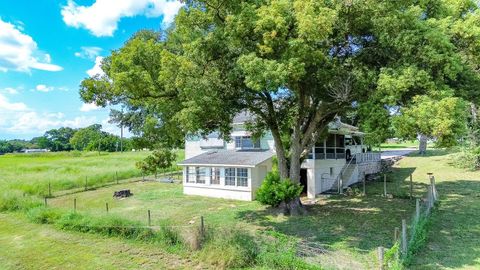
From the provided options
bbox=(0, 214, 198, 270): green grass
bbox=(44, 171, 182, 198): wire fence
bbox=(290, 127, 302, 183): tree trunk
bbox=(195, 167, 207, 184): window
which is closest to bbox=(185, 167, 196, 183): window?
bbox=(195, 167, 207, 184): window

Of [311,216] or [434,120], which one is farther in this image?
[311,216]

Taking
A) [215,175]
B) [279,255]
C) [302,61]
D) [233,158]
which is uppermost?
[302,61]

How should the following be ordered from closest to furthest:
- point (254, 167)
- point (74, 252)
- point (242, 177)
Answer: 1. point (74, 252)
2. point (254, 167)
3. point (242, 177)

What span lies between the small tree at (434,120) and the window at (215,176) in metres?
16.0

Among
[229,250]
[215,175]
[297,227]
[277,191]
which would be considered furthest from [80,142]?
[229,250]

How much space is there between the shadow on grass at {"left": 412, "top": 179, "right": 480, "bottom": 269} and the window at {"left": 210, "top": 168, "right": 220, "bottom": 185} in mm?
14564

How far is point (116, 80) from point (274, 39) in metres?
7.31

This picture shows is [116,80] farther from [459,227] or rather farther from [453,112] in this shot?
[459,227]

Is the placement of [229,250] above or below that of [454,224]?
above

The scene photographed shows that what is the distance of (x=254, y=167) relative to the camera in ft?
76.8

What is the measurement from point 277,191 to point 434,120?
981 cm

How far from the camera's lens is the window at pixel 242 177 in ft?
78.3

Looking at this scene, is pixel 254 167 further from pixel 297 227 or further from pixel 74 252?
pixel 74 252

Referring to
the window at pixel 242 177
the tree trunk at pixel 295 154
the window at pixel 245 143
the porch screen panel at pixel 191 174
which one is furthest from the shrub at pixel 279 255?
the window at pixel 245 143
